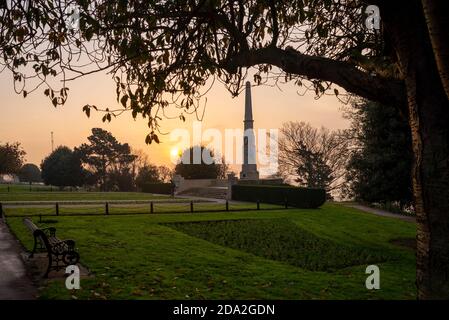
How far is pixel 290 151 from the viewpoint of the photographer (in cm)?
5350

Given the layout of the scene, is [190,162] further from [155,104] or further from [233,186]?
[155,104]

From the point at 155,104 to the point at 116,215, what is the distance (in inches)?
716

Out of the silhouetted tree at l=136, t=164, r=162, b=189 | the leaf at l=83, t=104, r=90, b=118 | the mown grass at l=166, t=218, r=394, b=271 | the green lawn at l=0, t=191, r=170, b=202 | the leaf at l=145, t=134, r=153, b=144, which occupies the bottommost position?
the mown grass at l=166, t=218, r=394, b=271

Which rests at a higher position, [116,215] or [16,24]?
[16,24]

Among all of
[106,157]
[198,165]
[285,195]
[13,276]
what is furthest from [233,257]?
[106,157]

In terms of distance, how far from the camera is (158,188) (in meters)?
61.7

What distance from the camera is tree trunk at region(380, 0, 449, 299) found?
426 cm

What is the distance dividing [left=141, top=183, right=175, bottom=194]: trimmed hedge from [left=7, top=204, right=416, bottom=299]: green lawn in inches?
1376

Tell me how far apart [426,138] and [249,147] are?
4783 cm

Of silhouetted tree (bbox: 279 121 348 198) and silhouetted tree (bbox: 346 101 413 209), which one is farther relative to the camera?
silhouetted tree (bbox: 279 121 348 198)

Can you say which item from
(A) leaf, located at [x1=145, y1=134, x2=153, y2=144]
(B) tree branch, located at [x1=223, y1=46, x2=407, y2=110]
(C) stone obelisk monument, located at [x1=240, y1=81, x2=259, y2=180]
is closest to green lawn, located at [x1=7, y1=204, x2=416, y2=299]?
(A) leaf, located at [x1=145, y1=134, x2=153, y2=144]

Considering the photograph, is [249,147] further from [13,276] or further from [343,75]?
[343,75]

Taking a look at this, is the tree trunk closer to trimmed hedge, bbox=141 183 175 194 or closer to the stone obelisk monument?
the stone obelisk monument

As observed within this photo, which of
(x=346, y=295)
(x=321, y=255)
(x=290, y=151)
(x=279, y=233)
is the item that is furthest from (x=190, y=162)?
(x=346, y=295)
